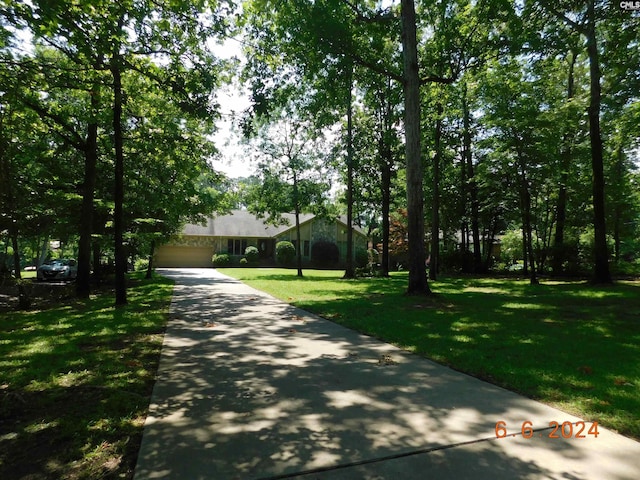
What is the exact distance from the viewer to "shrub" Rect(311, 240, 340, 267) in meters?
40.4

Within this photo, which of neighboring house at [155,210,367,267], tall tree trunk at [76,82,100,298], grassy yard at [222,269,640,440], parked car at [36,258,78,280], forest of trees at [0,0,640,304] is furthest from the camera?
neighboring house at [155,210,367,267]

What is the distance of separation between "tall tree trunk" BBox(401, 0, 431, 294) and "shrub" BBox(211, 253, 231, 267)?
98.7 ft

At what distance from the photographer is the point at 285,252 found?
39.1 meters

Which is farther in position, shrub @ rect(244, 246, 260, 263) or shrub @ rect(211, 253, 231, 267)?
shrub @ rect(244, 246, 260, 263)

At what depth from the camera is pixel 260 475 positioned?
2.62 m

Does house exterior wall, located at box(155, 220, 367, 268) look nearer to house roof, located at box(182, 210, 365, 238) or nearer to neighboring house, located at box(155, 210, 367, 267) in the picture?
neighboring house, located at box(155, 210, 367, 267)

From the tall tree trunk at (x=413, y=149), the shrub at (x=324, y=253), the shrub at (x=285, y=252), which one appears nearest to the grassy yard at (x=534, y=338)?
the tall tree trunk at (x=413, y=149)

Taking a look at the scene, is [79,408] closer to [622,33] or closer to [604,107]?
[622,33]

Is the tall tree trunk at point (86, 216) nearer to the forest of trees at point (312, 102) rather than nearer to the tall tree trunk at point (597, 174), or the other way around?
the forest of trees at point (312, 102)

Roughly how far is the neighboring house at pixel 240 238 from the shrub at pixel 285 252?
2392mm

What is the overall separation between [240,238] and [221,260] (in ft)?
13.3

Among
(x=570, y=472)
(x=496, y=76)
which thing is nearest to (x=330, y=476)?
(x=570, y=472)
